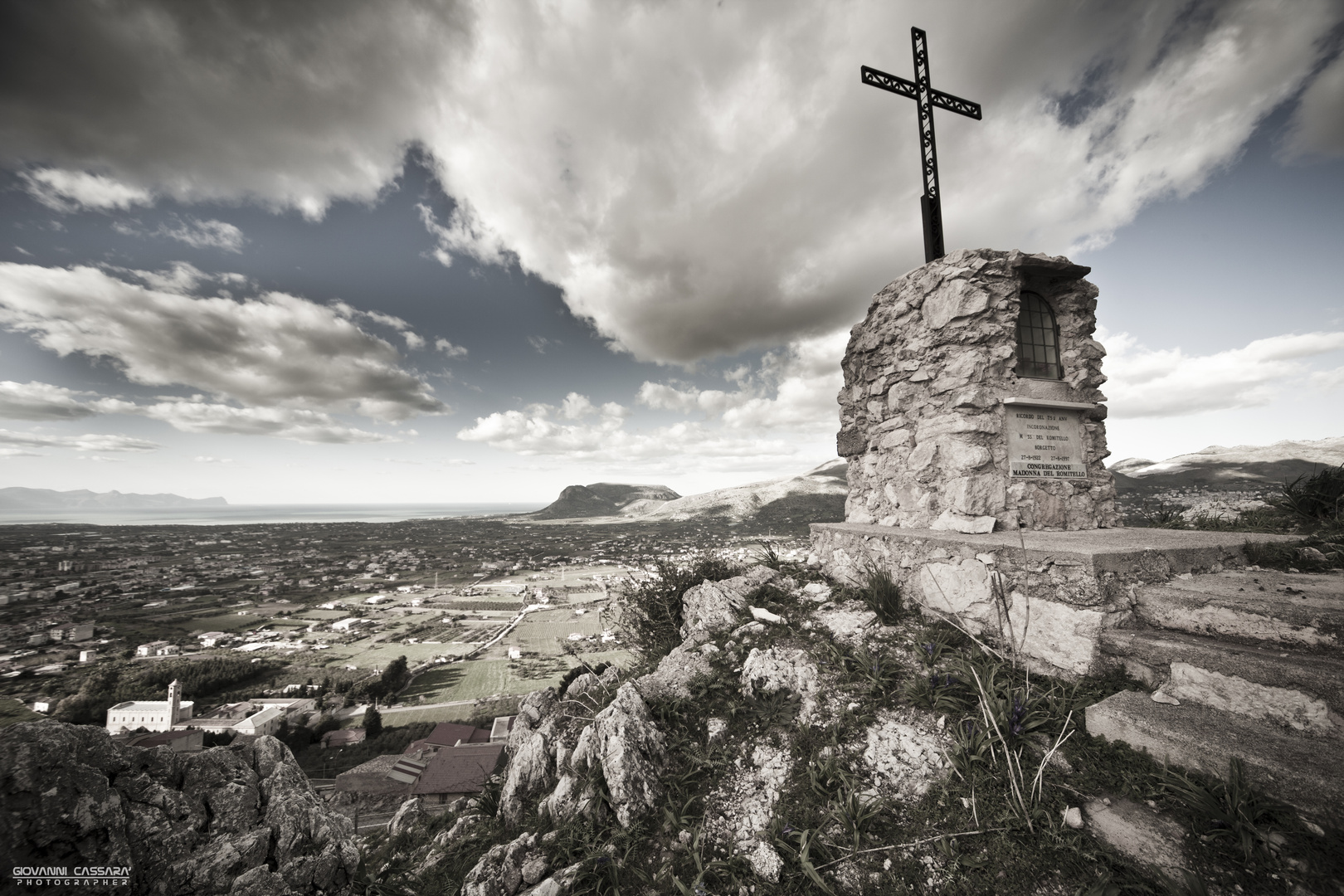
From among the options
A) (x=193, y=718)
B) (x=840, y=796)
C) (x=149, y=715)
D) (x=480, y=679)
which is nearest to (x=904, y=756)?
(x=840, y=796)

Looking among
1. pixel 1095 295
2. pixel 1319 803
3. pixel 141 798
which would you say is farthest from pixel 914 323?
pixel 141 798

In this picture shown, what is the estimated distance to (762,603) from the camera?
6.44 m

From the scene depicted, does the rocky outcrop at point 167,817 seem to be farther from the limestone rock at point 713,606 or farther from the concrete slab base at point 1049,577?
the concrete slab base at point 1049,577

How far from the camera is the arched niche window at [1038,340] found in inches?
286

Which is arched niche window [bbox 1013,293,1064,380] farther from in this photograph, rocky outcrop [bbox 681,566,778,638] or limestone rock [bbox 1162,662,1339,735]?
rocky outcrop [bbox 681,566,778,638]

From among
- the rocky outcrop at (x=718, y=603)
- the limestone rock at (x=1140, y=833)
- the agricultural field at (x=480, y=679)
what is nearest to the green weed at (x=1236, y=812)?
the limestone rock at (x=1140, y=833)

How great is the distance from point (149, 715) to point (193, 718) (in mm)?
1512

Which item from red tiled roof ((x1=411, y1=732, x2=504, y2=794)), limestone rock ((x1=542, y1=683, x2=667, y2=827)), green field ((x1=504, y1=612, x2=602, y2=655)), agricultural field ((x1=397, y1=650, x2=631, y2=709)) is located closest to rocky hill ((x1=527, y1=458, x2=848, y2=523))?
green field ((x1=504, y1=612, x2=602, y2=655))

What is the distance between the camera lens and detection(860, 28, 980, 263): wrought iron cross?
8078 mm

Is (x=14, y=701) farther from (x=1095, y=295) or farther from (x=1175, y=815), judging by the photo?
(x=1095, y=295)

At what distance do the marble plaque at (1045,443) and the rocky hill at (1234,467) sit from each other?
26912 millimetres

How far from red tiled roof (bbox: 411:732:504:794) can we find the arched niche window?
47.9ft

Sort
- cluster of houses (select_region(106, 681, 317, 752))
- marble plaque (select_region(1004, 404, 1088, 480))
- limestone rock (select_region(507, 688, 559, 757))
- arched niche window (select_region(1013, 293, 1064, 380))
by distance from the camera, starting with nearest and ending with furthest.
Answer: limestone rock (select_region(507, 688, 559, 757)), marble plaque (select_region(1004, 404, 1088, 480)), arched niche window (select_region(1013, 293, 1064, 380)), cluster of houses (select_region(106, 681, 317, 752))

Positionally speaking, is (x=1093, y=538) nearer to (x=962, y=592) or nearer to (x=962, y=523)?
(x=962, y=523)
